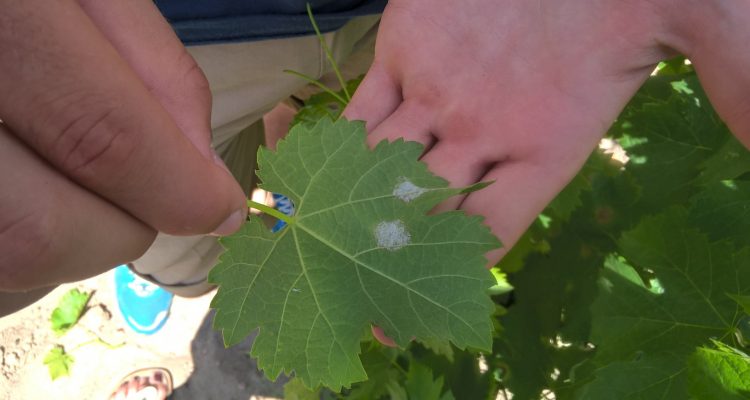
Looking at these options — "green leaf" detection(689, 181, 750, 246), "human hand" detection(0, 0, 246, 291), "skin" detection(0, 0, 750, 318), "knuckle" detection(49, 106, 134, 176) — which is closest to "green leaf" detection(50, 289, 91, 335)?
"skin" detection(0, 0, 750, 318)

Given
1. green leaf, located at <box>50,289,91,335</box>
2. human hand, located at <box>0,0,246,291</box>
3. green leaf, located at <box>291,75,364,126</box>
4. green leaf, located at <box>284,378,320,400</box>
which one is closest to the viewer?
human hand, located at <box>0,0,246,291</box>

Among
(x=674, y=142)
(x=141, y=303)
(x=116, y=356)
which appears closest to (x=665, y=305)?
(x=674, y=142)

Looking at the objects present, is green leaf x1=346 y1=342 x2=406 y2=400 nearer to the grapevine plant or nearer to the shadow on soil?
the grapevine plant

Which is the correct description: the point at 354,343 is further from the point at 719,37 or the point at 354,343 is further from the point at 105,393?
the point at 105,393

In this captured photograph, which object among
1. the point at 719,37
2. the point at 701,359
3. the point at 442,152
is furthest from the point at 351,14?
the point at 701,359

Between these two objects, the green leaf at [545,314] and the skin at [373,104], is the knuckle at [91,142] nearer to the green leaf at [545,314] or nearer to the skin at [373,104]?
the skin at [373,104]

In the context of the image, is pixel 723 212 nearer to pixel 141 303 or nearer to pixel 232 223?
pixel 232 223
